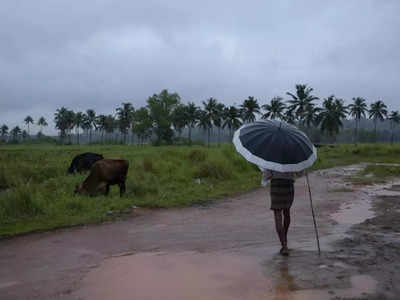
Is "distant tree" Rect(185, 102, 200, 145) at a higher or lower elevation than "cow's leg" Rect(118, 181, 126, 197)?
higher

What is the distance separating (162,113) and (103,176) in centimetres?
7040

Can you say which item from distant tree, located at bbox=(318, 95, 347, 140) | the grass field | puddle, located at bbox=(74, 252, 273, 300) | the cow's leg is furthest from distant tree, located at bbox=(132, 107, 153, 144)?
puddle, located at bbox=(74, 252, 273, 300)

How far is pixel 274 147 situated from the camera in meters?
5.79

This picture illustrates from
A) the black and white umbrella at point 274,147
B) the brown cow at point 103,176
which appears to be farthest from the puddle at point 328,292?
the brown cow at point 103,176

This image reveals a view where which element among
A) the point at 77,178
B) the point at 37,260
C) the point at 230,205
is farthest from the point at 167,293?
the point at 77,178

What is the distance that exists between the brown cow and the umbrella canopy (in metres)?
6.22

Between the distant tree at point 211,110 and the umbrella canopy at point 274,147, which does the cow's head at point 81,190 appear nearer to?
the umbrella canopy at point 274,147

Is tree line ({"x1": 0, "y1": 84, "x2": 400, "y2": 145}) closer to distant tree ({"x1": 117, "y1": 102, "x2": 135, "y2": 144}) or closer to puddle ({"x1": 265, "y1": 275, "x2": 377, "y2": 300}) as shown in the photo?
distant tree ({"x1": 117, "y1": 102, "x2": 135, "y2": 144})

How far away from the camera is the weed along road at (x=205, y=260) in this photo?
4992 mm

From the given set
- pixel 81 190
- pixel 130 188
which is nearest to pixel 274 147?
pixel 81 190

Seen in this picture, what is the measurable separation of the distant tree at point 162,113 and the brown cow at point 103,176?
221 feet

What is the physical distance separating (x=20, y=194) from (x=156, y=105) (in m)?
71.8

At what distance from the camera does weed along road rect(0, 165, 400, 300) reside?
197 inches

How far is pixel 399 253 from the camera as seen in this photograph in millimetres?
6410
